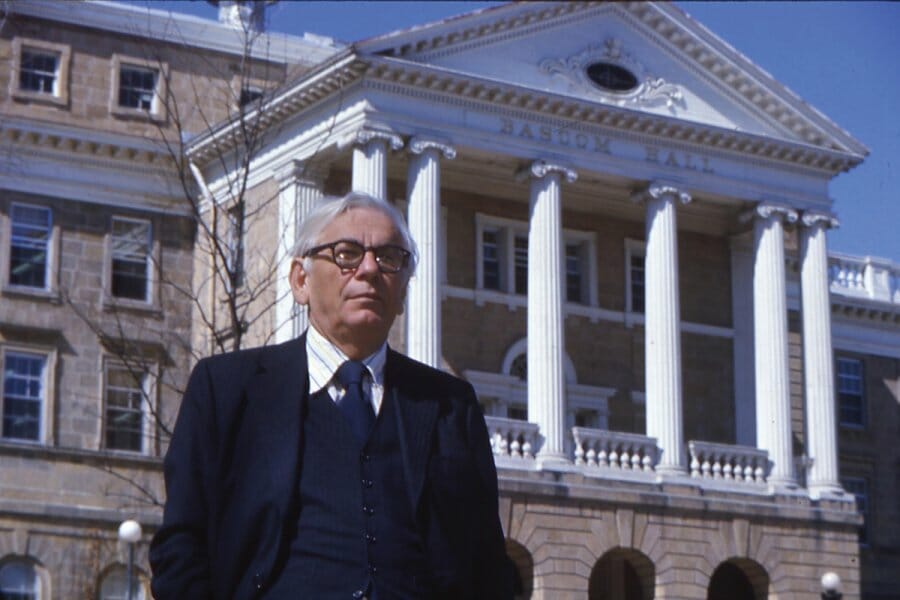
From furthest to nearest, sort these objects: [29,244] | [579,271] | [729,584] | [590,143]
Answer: [579,271] < [729,584] < [29,244] < [590,143]

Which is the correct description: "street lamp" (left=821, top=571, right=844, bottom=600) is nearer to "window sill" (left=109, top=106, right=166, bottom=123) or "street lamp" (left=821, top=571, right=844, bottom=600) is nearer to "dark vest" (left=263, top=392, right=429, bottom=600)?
"window sill" (left=109, top=106, right=166, bottom=123)

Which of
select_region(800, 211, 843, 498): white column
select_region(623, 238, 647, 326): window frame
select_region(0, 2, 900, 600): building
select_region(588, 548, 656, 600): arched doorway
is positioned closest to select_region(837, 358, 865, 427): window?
select_region(0, 2, 900, 600): building

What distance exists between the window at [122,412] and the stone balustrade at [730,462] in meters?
12.0

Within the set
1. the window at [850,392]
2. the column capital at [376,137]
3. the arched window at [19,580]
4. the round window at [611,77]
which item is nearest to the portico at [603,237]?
the column capital at [376,137]

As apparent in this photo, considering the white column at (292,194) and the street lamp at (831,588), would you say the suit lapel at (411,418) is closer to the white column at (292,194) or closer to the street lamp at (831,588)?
the street lamp at (831,588)

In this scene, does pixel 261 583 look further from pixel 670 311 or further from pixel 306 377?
pixel 670 311

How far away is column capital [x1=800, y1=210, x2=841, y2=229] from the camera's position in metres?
43.0

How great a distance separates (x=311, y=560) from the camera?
19.8 ft

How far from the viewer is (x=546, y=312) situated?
39.2m

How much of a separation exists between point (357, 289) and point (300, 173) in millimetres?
32392

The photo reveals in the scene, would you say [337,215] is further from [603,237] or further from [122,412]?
[603,237]

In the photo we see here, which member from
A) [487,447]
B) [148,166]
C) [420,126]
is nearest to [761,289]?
[420,126]

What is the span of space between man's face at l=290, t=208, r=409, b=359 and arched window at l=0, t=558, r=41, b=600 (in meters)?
34.2

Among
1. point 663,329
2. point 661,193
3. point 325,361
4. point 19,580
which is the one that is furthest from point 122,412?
point 325,361
